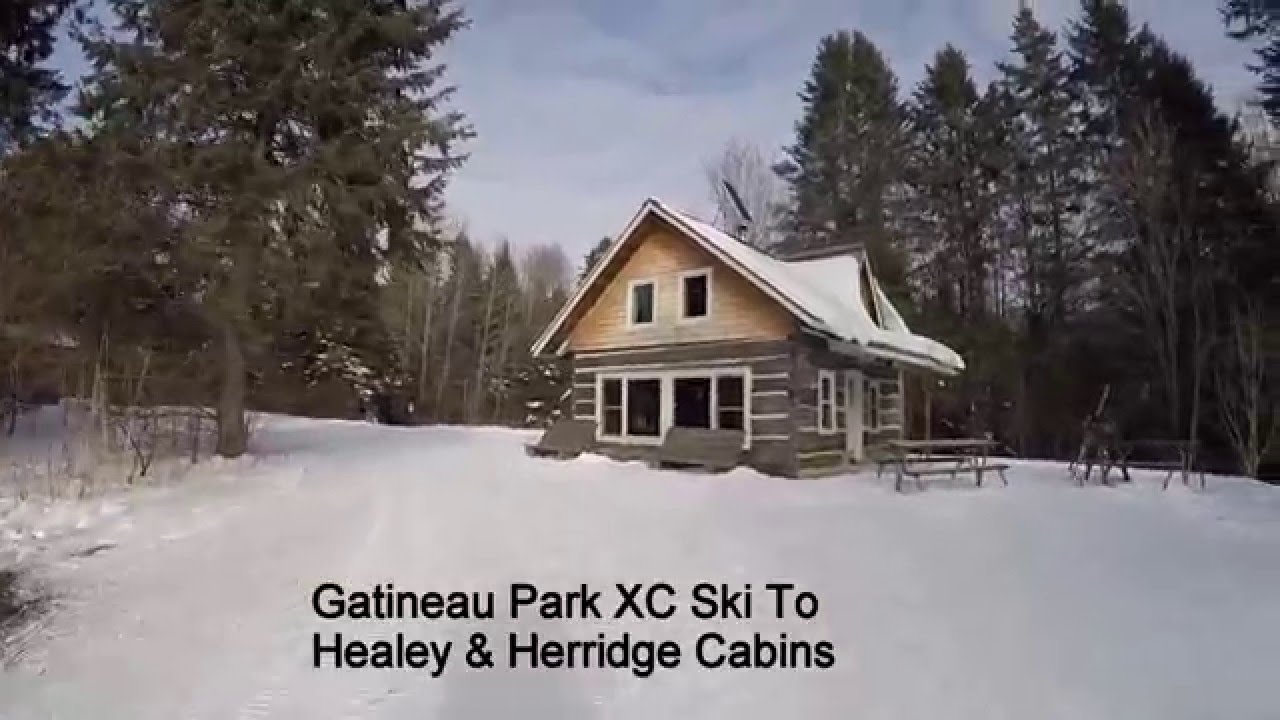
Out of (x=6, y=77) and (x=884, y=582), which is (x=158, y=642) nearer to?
(x=884, y=582)

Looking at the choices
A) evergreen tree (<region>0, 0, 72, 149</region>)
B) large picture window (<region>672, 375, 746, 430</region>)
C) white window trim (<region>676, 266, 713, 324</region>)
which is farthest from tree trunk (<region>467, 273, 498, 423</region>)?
evergreen tree (<region>0, 0, 72, 149</region>)

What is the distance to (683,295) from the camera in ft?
46.5

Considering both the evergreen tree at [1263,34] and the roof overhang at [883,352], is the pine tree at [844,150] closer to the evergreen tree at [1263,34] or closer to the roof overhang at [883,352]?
the evergreen tree at [1263,34]

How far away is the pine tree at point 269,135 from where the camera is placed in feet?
37.2

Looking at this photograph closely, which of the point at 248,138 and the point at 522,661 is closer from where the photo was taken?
the point at 522,661

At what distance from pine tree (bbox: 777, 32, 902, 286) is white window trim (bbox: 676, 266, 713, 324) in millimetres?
12651

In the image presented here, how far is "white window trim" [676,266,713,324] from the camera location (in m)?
13.8

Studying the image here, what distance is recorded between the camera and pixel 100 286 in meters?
11.6

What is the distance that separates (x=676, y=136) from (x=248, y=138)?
361 inches

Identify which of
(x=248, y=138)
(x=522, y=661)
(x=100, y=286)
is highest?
(x=248, y=138)

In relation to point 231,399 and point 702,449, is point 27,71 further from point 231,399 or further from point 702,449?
point 702,449

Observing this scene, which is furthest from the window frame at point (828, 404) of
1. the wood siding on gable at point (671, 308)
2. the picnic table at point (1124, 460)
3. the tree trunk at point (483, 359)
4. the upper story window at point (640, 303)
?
the tree trunk at point (483, 359)

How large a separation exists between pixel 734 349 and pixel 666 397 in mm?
1610

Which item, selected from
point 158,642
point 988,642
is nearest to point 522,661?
point 158,642
